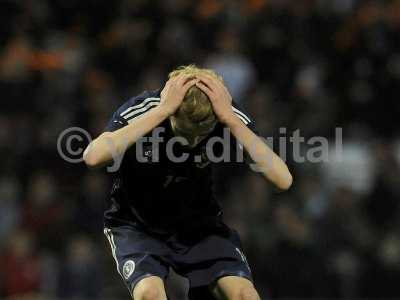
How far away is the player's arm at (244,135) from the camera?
17.1ft

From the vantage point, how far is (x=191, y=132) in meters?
5.14

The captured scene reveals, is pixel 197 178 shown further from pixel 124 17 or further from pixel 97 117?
pixel 124 17

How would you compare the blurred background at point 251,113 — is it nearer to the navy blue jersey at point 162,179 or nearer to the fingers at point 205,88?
the navy blue jersey at point 162,179

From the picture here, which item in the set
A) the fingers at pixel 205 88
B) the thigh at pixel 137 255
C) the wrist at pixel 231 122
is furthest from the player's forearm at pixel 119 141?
the thigh at pixel 137 255

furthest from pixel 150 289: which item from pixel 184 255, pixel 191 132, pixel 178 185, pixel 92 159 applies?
pixel 191 132

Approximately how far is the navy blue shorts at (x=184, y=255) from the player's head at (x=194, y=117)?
22.5 inches

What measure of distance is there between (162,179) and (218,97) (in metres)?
0.54

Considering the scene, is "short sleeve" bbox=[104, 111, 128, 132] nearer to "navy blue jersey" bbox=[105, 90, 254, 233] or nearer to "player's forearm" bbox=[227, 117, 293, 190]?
"navy blue jersey" bbox=[105, 90, 254, 233]

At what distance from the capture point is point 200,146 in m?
5.33

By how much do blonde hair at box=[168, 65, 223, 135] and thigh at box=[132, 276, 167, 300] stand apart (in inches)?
31.1

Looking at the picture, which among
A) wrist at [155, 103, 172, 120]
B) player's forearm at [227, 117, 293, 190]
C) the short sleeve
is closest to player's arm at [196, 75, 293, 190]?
player's forearm at [227, 117, 293, 190]

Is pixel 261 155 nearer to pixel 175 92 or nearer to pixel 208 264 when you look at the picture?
pixel 175 92

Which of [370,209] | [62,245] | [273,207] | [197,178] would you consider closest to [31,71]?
[62,245]

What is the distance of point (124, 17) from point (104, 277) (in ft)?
10.7
